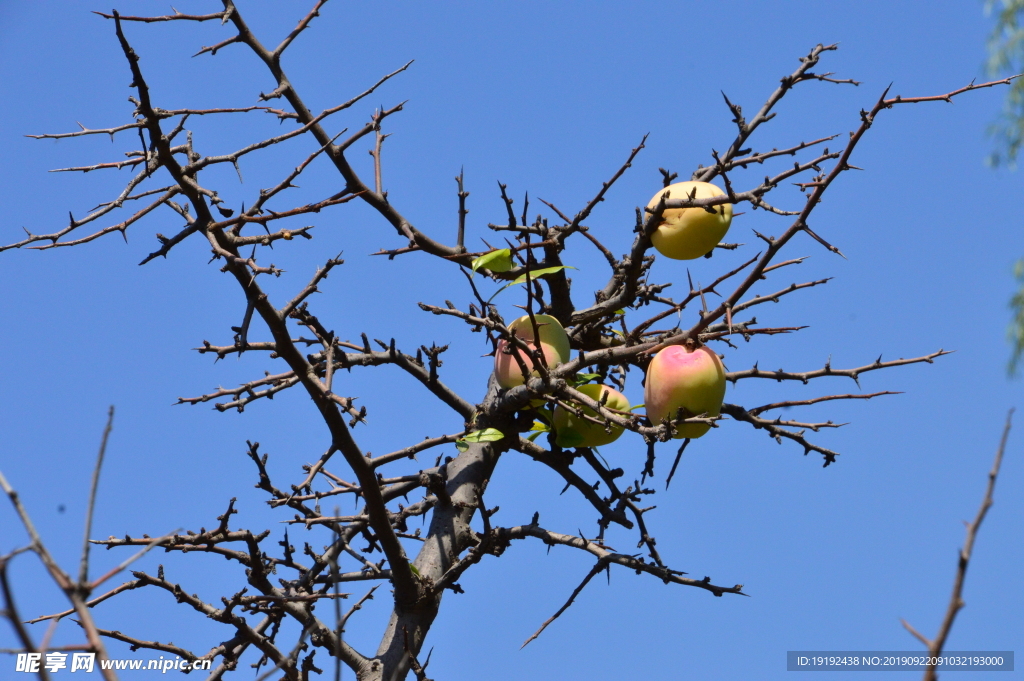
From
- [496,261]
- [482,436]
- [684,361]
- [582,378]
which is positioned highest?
[496,261]

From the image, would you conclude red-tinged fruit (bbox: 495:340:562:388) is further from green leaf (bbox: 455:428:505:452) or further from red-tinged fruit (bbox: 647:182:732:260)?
red-tinged fruit (bbox: 647:182:732:260)

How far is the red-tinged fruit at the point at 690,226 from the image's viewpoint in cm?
230

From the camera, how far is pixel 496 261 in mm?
2633

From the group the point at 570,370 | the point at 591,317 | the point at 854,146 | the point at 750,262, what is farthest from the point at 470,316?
the point at 854,146

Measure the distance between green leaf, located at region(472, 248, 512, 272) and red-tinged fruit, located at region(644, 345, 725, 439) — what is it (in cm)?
58

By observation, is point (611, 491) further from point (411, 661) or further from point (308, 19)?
point (308, 19)

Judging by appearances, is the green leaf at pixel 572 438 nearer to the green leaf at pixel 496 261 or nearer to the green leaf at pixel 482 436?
the green leaf at pixel 482 436

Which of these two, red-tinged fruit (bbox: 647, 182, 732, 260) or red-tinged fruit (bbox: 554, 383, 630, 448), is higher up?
red-tinged fruit (bbox: 647, 182, 732, 260)

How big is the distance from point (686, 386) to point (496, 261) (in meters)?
0.73

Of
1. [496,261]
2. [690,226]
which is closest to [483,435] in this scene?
[496,261]

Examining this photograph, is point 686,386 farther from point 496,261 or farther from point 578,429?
point 496,261

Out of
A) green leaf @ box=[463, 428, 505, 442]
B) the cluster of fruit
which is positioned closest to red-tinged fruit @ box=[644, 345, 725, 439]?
the cluster of fruit

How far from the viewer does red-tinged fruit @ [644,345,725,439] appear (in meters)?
2.29

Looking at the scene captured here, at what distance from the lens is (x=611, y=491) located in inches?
107
